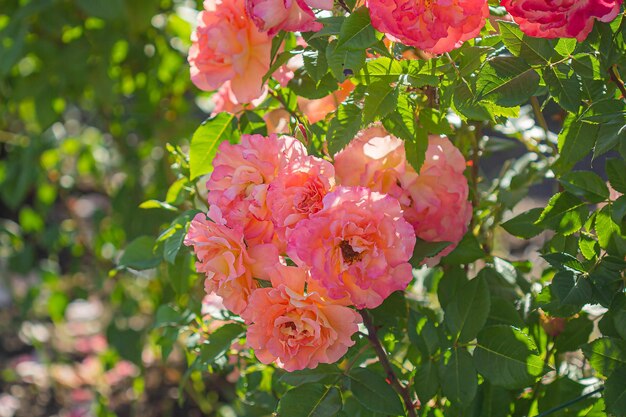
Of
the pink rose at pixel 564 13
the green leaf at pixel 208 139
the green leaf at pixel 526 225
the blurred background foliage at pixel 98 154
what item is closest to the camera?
the pink rose at pixel 564 13

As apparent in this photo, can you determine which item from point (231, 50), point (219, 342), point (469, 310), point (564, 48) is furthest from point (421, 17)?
point (219, 342)

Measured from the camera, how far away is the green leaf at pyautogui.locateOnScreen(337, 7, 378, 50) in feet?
2.78

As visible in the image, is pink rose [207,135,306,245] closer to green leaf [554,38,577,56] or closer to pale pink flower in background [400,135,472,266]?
pale pink flower in background [400,135,472,266]

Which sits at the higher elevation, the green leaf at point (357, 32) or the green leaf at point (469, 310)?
the green leaf at point (357, 32)

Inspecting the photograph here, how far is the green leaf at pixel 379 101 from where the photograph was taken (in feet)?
2.97

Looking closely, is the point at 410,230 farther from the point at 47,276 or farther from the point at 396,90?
the point at 47,276

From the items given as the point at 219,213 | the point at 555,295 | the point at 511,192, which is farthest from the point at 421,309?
the point at 219,213

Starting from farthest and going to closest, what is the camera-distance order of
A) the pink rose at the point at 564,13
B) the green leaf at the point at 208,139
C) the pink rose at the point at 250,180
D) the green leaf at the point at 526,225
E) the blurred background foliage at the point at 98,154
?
the blurred background foliage at the point at 98,154 → the green leaf at the point at 208,139 → the green leaf at the point at 526,225 → the pink rose at the point at 250,180 → the pink rose at the point at 564,13

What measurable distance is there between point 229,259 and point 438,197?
242 millimetres

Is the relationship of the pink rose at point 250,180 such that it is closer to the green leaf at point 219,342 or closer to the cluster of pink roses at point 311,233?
the cluster of pink roses at point 311,233

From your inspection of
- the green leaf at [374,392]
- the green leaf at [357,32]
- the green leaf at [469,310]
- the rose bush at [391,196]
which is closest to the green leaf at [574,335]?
the rose bush at [391,196]

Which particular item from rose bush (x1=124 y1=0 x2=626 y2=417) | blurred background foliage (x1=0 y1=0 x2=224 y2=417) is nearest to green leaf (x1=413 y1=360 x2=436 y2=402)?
rose bush (x1=124 y1=0 x2=626 y2=417)

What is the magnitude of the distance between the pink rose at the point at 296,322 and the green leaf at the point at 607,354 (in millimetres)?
274

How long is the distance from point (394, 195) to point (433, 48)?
0.16m
